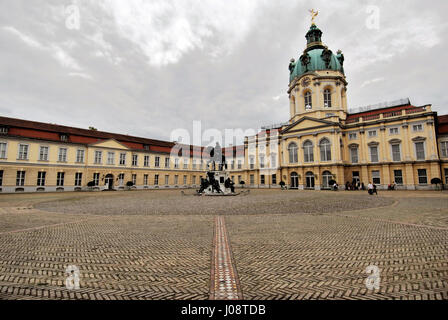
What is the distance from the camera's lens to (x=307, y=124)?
3881 centimetres

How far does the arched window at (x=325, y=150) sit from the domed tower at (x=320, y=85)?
5645 mm

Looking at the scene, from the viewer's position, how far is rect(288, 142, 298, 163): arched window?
132 ft

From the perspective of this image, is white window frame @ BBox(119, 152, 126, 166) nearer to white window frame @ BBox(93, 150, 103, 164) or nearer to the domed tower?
white window frame @ BBox(93, 150, 103, 164)

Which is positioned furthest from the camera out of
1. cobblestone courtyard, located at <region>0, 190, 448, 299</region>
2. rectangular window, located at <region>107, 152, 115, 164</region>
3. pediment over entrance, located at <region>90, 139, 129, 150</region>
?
rectangular window, located at <region>107, 152, 115, 164</region>

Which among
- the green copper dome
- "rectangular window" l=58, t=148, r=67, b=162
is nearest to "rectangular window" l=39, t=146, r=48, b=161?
"rectangular window" l=58, t=148, r=67, b=162

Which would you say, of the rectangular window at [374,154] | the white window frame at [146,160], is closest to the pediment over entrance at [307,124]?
the rectangular window at [374,154]

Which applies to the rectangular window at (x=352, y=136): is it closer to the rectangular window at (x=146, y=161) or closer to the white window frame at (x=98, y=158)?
the rectangular window at (x=146, y=161)

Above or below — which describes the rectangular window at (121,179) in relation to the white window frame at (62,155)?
below

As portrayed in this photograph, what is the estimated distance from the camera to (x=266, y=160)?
46.0 m

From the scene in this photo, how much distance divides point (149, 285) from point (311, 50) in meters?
52.1

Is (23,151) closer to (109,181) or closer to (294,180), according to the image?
Result: (109,181)

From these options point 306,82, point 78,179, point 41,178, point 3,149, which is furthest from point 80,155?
point 306,82

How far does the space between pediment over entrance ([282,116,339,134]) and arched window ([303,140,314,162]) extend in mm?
2971

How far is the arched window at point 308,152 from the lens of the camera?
124 ft
